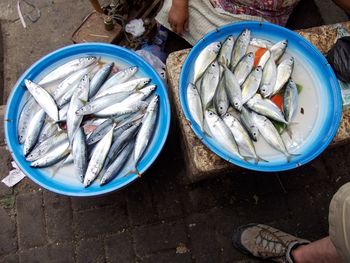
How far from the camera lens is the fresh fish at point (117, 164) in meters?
2.40

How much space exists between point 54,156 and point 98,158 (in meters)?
0.29

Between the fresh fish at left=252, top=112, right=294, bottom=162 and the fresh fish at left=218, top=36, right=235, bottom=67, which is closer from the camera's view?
the fresh fish at left=252, top=112, right=294, bottom=162

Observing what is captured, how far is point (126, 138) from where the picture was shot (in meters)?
2.50

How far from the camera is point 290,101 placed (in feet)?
7.77

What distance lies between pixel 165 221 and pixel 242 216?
61cm

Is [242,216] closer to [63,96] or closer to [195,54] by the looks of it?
[195,54]

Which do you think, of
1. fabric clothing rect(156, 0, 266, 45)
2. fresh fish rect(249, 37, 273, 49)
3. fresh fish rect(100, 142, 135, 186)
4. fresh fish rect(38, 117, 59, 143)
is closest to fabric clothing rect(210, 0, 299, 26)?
fabric clothing rect(156, 0, 266, 45)

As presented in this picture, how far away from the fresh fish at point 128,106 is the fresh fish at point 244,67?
2.05 ft

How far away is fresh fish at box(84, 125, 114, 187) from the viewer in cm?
239

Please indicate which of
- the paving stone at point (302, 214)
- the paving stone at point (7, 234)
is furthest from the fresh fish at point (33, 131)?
the paving stone at point (302, 214)

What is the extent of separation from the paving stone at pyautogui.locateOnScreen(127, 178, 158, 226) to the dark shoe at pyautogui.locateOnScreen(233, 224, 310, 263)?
671 mm

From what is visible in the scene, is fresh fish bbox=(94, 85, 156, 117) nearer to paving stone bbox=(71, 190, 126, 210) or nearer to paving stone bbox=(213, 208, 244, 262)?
paving stone bbox=(71, 190, 126, 210)

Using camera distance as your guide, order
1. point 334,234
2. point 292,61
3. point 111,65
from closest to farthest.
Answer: point 334,234 < point 292,61 < point 111,65

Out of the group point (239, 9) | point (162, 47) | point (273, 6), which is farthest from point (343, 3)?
point (162, 47)
